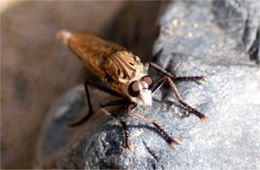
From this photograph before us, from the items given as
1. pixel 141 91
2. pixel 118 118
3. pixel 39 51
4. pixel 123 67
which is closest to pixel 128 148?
pixel 118 118

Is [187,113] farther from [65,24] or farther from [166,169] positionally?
[65,24]

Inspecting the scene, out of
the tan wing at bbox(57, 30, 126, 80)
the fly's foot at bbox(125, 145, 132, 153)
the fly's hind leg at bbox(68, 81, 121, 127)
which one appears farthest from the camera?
the tan wing at bbox(57, 30, 126, 80)

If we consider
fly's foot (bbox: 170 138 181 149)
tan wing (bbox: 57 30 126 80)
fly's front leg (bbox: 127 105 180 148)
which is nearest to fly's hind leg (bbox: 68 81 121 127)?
tan wing (bbox: 57 30 126 80)

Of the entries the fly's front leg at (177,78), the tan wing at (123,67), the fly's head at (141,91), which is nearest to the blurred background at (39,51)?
the tan wing at (123,67)

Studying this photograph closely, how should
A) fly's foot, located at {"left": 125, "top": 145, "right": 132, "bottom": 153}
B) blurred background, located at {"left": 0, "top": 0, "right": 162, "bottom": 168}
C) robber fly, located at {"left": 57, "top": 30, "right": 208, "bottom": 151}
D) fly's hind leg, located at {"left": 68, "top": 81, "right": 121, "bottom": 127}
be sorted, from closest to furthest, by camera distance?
fly's foot, located at {"left": 125, "top": 145, "right": 132, "bottom": 153} → robber fly, located at {"left": 57, "top": 30, "right": 208, "bottom": 151} → fly's hind leg, located at {"left": 68, "top": 81, "right": 121, "bottom": 127} → blurred background, located at {"left": 0, "top": 0, "right": 162, "bottom": 168}

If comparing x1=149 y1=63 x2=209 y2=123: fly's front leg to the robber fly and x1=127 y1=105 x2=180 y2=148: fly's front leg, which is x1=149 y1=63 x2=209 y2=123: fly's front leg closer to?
the robber fly

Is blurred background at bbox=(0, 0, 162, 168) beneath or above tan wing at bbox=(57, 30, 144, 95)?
beneath

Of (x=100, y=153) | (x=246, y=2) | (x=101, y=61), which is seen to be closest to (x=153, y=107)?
(x=100, y=153)
